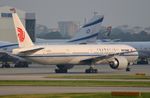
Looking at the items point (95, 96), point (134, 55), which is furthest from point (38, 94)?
point (134, 55)

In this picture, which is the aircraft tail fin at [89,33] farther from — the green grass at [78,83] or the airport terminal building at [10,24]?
the green grass at [78,83]

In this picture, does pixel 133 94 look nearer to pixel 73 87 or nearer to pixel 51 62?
pixel 73 87

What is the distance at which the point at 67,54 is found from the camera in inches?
3337

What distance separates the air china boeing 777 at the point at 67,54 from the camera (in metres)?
83.5

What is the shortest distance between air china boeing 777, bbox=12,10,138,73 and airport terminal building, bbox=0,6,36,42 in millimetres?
78040

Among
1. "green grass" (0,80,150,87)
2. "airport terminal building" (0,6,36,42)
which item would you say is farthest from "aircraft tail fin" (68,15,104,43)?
"green grass" (0,80,150,87)

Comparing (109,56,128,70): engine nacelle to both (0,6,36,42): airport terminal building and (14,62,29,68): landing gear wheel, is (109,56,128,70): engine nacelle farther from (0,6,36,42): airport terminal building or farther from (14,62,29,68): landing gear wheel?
(0,6,36,42): airport terminal building

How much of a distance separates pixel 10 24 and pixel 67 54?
3691 inches

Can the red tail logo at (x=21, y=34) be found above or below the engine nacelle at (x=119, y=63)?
above

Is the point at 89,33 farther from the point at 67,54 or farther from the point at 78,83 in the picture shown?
the point at 78,83

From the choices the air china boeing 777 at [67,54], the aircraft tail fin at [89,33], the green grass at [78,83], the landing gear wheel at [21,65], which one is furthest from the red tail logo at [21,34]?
the aircraft tail fin at [89,33]

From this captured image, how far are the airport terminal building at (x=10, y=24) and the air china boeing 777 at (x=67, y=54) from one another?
78040mm

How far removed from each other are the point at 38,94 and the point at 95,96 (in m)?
4.22

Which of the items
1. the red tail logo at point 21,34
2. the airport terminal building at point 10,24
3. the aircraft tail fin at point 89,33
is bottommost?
the red tail logo at point 21,34
